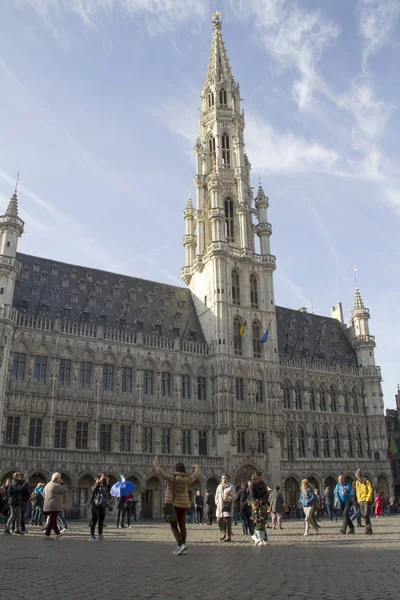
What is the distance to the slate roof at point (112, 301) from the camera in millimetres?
47594

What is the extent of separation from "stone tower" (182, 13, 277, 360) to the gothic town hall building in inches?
6.6

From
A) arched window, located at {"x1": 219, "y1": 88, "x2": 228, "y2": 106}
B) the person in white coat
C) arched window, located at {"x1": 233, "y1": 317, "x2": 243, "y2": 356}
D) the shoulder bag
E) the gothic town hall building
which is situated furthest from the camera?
arched window, located at {"x1": 219, "y1": 88, "x2": 228, "y2": 106}

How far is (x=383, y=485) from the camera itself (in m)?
59.3

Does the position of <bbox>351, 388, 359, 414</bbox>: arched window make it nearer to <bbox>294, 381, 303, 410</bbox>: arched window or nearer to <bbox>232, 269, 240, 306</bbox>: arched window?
<bbox>294, 381, 303, 410</bbox>: arched window

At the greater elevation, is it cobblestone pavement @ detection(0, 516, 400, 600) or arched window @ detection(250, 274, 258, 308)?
arched window @ detection(250, 274, 258, 308)

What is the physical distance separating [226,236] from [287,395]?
17.8m

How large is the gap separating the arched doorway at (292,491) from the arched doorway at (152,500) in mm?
14150

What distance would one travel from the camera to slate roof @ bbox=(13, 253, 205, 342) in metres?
47.5

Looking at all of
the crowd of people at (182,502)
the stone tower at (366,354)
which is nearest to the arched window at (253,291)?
the stone tower at (366,354)

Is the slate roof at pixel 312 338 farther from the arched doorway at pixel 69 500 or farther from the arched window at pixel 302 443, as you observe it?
the arched doorway at pixel 69 500

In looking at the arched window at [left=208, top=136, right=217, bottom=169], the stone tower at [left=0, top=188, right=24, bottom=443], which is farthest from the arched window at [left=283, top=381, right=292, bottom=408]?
the stone tower at [left=0, top=188, right=24, bottom=443]

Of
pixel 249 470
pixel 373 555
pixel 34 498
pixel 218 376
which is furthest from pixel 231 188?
pixel 373 555

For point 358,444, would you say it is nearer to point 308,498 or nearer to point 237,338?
point 237,338

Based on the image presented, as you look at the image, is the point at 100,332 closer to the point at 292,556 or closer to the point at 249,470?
the point at 249,470
